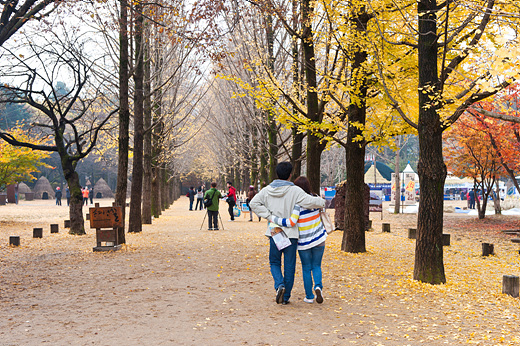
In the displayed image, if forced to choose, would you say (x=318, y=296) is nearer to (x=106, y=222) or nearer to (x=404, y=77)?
(x=404, y=77)

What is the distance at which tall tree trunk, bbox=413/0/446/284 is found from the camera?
747 cm

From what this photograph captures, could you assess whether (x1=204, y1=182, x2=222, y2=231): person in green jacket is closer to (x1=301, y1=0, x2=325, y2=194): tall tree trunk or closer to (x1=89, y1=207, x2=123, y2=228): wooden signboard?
(x1=301, y1=0, x2=325, y2=194): tall tree trunk

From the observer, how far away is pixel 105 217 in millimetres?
11391

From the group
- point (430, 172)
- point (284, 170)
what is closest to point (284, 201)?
point (284, 170)

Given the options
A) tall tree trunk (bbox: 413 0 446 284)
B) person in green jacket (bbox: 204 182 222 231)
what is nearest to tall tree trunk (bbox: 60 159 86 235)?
person in green jacket (bbox: 204 182 222 231)

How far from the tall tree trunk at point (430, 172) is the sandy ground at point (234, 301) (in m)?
0.39

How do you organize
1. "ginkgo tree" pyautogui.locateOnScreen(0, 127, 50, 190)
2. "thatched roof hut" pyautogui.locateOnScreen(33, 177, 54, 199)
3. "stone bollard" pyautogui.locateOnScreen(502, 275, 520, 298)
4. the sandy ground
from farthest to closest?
"thatched roof hut" pyautogui.locateOnScreen(33, 177, 54, 199) → "ginkgo tree" pyautogui.locateOnScreen(0, 127, 50, 190) → "stone bollard" pyautogui.locateOnScreen(502, 275, 520, 298) → the sandy ground

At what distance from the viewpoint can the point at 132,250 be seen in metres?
11.7

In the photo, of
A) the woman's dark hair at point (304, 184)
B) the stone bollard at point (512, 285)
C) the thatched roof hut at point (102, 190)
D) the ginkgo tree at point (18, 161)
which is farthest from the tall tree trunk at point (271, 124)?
the thatched roof hut at point (102, 190)

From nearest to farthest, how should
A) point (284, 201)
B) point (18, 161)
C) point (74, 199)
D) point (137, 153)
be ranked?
point (284, 201)
point (74, 199)
point (137, 153)
point (18, 161)

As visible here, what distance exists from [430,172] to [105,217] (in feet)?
24.7

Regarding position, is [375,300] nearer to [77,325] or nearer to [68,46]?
[77,325]

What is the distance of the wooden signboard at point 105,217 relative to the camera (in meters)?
11.3

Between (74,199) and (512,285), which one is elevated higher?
(74,199)
